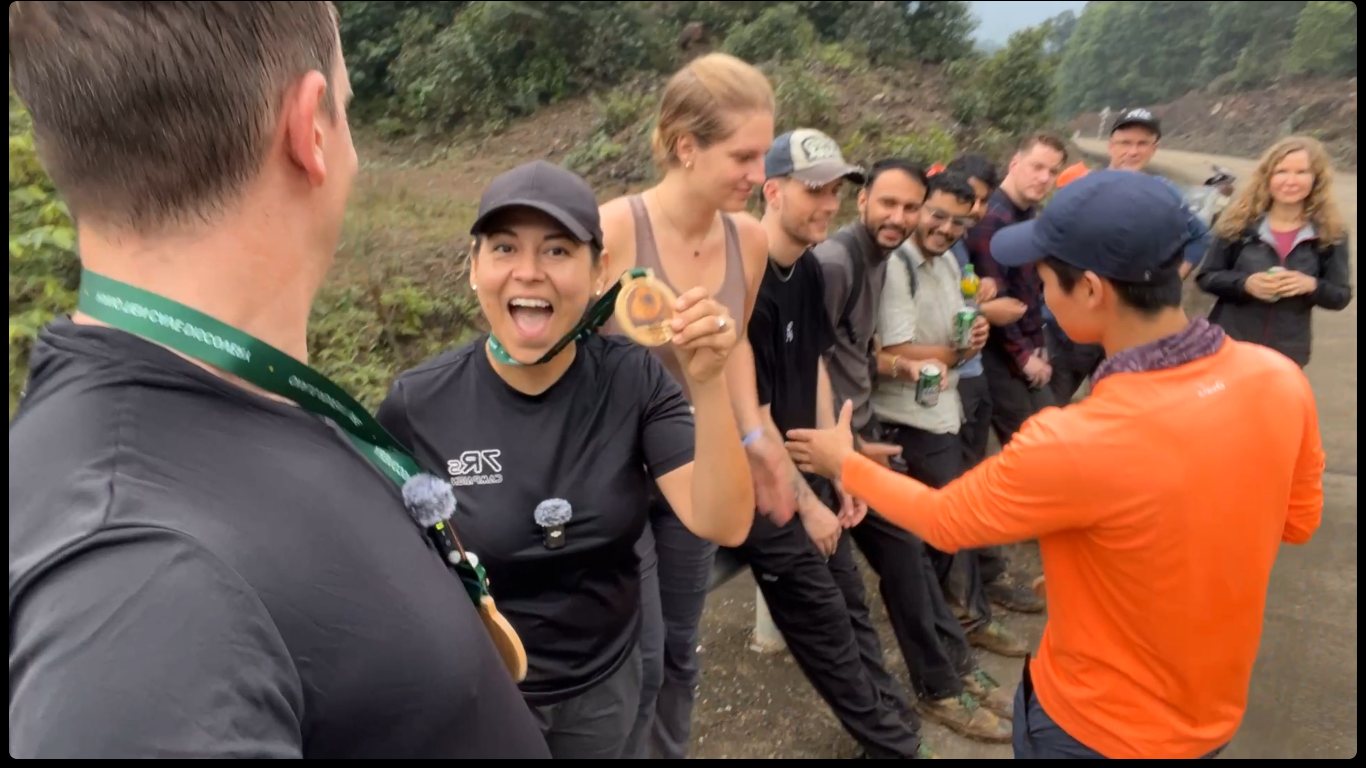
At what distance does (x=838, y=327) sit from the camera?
3.32 metres


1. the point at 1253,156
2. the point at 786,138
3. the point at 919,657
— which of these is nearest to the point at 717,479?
the point at 786,138

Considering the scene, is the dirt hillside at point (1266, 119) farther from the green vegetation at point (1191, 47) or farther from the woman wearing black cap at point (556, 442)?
the woman wearing black cap at point (556, 442)

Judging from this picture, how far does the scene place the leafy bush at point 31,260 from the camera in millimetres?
5336

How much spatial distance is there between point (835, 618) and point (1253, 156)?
24482 millimetres

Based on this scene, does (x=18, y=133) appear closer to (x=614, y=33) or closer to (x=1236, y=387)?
(x=1236, y=387)

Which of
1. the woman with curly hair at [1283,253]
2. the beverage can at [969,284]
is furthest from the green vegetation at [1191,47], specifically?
the beverage can at [969,284]

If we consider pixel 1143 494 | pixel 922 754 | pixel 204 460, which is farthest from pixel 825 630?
pixel 204 460

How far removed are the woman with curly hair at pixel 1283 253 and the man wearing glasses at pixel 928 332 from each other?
193 cm

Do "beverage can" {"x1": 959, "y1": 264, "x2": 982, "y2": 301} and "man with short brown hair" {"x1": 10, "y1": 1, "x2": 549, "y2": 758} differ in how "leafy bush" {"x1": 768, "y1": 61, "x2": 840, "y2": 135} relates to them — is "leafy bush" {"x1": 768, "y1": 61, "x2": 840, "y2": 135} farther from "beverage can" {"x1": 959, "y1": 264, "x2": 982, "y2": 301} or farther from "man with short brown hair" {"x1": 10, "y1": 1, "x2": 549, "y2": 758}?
"man with short brown hair" {"x1": 10, "y1": 1, "x2": 549, "y2": 758}

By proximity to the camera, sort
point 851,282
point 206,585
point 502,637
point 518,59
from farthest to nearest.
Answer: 1. point 518,59
2. point 851,282
3. point 502,637
4. point 206,585

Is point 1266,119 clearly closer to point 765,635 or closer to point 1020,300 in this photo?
point 1020,300

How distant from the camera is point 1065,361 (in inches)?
187

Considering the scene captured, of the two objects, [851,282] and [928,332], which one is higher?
[851,282]

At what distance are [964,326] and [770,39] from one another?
51.7 ft
